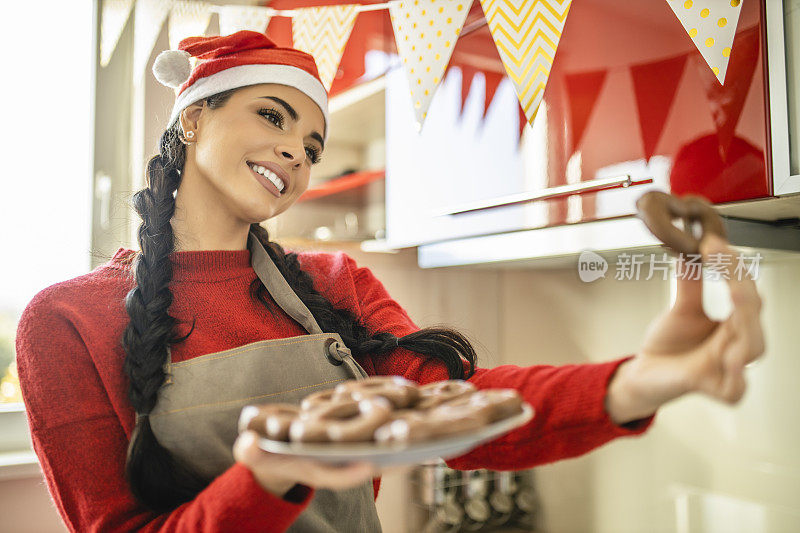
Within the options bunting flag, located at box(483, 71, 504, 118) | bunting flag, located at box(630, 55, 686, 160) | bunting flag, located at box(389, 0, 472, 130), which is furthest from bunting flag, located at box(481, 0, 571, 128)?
bunting flag, located at box(483, 71, 504, 118)

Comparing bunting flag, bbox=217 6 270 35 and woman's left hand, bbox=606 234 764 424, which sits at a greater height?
bunting flag, bbox=217 6 270 35

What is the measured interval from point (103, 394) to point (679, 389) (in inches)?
29.9

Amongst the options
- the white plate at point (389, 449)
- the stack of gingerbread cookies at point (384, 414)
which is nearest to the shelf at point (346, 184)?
the stack of gingerbread cookies at point (384, 414)

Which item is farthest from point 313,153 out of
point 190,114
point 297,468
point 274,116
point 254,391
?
point 297,468

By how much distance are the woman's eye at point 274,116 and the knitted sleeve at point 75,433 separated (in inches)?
17.0

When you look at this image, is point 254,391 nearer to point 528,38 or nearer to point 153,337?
point 153,337

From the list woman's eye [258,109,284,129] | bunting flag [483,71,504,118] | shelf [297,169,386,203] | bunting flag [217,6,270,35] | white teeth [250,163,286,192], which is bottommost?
white teeth [250,163,286,192]

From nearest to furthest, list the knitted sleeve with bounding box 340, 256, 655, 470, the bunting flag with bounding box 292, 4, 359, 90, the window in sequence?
1. the knitted sleeve with bounding box 340, 256, 655, 470
2. the bunting flag with bounding box 292, 4, 359, 90
3. the window

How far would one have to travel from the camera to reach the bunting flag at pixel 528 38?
1051 mm

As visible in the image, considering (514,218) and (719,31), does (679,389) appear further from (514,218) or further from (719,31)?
(514,218)

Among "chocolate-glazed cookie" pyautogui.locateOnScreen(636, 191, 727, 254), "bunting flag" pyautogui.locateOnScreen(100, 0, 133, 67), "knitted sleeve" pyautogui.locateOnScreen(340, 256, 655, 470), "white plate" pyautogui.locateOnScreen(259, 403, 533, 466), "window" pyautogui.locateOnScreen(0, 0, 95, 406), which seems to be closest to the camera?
"white plate" pyautogui.locateOnScreen(259, 403, 533, 466)

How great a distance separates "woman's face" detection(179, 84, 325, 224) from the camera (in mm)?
989

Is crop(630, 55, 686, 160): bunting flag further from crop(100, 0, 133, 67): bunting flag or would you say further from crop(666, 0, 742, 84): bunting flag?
crop(100, 0, 133, 67): bunting flag

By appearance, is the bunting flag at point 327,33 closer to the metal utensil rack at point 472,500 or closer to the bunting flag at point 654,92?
the bunting flag at point 654,92
